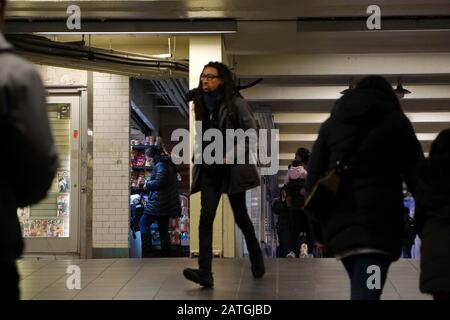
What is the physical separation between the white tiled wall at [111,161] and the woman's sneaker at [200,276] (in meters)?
5.09

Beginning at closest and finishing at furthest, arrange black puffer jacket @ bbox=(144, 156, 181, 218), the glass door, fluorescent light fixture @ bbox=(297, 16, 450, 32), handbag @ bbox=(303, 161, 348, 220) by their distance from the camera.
A: 1. handbag @ bbox=(303, 161, 348, 220)
2. fluorescent light fixture @ bbox=(297, 16, 450, 32)
3. the glass door
4. black puffer jacket @ bbox=(144, 156, 181, 218)

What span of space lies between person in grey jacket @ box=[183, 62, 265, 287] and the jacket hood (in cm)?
169

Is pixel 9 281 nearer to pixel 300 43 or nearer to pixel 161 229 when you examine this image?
pixel 300 43

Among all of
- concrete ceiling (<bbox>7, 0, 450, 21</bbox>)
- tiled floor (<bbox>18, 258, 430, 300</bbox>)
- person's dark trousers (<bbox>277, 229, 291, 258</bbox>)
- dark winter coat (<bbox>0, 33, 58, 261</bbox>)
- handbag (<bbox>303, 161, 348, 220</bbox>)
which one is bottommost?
person's dark trousers (<bbox>277, 229, 291, 258</bbox>)

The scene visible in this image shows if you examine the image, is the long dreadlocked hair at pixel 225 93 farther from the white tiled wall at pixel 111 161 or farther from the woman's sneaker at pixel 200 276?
the white tiled wall at pixel 111 161

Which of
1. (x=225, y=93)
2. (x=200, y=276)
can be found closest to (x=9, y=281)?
(x=200, y=276)

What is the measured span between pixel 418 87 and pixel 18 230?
12308 millimetres

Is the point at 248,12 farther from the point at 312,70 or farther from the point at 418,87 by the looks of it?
the point at 418,87

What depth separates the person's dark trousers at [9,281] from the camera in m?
2.13

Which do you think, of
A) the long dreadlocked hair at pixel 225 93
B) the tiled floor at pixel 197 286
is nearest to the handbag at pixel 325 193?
the tiled floor at pixel 197 286

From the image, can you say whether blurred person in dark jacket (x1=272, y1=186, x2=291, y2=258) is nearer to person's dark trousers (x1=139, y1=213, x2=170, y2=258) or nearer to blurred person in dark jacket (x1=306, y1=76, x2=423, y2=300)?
person's dark trousers (x1=139, y1=213, x2=170, y2=258)

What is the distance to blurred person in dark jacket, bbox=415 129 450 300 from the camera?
130 inches

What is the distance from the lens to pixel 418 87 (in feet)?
44.8
